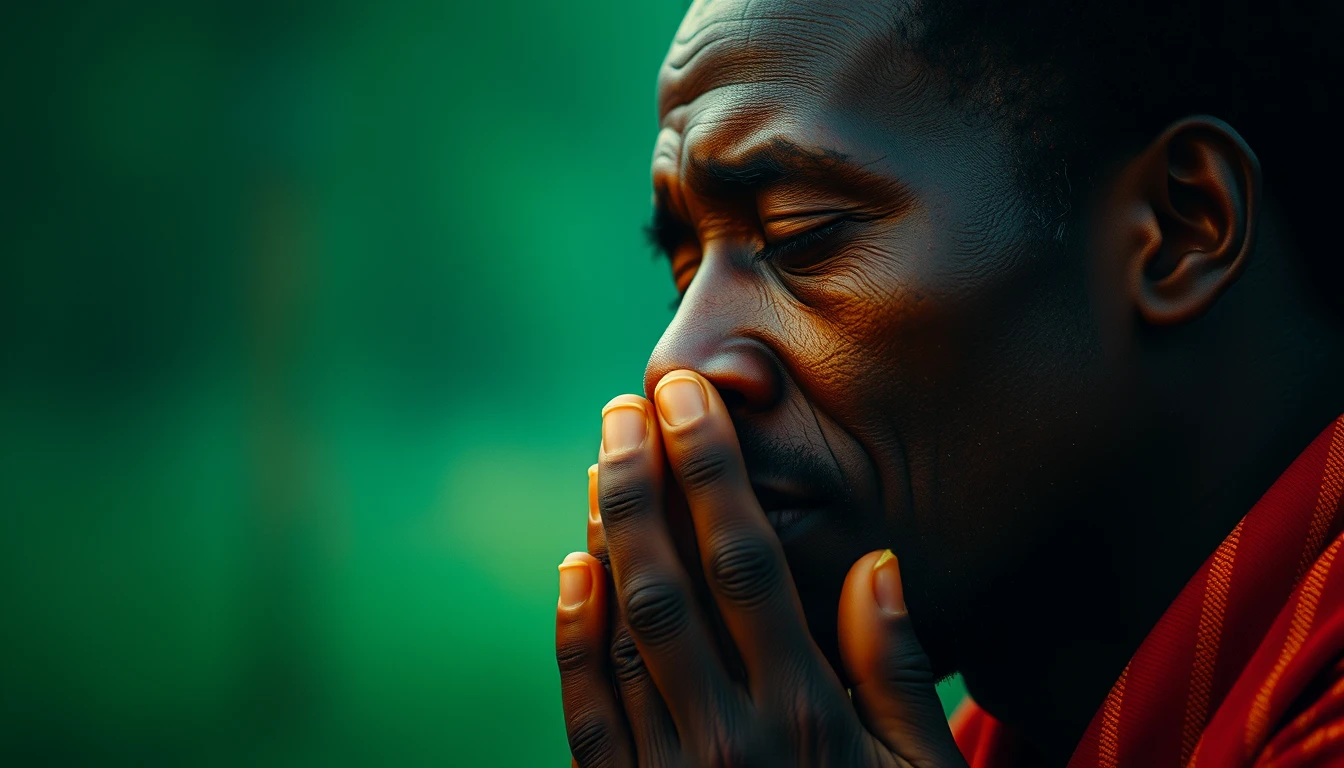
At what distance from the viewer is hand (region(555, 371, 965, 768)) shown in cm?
95

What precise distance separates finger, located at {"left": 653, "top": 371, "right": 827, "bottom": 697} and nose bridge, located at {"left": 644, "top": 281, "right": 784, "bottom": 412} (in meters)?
0.03

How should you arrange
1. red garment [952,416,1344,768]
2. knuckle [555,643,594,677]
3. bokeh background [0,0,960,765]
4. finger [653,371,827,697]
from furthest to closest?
1. bokeh background [0,0,960,765]
2. knuckle [555,643,594,677]
3. finger [653,371,827,697]
4. red garment [952,416,1344,768]

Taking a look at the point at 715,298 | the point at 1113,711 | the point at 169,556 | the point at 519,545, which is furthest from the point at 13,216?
the point at 1113,711

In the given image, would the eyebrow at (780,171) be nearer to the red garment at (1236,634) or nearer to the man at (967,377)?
the man at (967,377)

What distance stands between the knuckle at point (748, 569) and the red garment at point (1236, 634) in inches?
14.5

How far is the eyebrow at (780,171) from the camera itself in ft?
3.38

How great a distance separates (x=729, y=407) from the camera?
1.07m

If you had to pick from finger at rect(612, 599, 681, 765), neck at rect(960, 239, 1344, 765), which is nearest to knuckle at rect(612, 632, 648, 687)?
finger at rect(612, 599, 681, 765)

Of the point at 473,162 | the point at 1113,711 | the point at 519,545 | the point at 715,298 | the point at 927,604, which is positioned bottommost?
the point at 519,545

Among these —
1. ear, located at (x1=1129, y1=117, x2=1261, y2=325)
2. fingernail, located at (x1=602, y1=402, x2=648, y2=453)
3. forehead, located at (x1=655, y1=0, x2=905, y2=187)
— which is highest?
forehead, located at (x1=655, y1=0, x2=905, y2=187)

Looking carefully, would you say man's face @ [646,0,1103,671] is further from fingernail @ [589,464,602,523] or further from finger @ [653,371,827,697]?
fingernail @ [589,464,602,523]

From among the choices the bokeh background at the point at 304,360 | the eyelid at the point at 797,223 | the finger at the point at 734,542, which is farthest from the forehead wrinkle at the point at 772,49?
the bokeh background at the point at 304,360

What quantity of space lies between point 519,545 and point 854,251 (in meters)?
2.32

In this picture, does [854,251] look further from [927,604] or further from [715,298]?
[927,604]
